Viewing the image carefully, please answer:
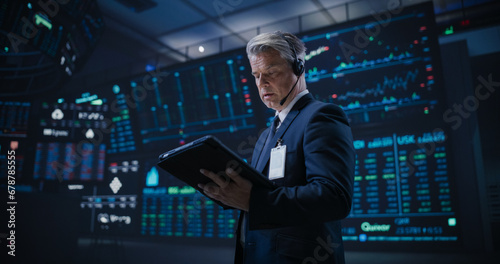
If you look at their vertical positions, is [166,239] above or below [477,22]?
below

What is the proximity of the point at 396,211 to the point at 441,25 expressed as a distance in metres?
1.81

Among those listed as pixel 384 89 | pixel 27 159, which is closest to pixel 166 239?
pixel 27 159

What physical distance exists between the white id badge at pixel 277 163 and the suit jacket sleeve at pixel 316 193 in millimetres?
85

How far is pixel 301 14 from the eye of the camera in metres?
4.47

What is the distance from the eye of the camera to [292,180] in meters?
1.02

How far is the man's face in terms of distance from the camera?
1160 mm

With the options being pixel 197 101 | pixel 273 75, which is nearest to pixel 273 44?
pixel 273 75

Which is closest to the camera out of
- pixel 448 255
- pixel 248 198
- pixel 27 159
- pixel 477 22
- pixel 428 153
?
pixel 248 198

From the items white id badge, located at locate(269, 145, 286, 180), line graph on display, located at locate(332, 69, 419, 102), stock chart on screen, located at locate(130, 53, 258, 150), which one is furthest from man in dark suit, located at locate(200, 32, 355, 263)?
stock chart on screen, located at locate(130, 53, 258, 150)

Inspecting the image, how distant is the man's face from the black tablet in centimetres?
32

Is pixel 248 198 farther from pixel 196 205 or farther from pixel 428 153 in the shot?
pixel 196 205

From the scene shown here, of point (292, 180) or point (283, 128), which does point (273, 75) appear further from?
point (292, 180)

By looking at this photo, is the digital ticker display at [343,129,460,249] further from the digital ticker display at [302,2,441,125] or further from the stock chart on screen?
the stock chart on screen

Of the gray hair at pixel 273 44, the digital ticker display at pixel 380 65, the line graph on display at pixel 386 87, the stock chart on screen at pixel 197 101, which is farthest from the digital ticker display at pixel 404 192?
the gray hair at pixel 273 44
